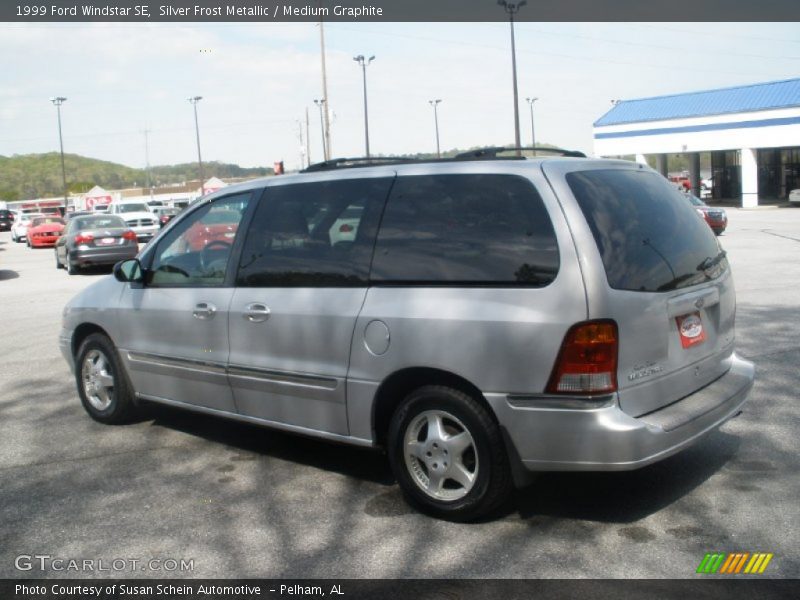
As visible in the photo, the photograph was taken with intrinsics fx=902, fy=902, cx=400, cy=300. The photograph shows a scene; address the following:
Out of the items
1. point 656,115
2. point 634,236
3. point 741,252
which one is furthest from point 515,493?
point 656,115

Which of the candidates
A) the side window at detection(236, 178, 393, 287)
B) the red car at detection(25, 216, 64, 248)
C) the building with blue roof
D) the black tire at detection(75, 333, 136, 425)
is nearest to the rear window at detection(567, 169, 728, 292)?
the side window at detection(236, 178, 393, 287)

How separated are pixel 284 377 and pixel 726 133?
49262mm

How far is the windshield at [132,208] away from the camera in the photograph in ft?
109

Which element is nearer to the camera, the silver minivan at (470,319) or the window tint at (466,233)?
the silver minivan at (470,319)

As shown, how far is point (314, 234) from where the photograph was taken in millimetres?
5281

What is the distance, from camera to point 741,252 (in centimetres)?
1986

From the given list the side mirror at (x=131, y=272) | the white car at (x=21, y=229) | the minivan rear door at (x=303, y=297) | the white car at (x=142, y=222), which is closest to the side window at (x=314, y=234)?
the minivan rear door at (x=303, y=297)

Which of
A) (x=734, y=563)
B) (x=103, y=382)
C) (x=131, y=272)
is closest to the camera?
(x=734, y=563)

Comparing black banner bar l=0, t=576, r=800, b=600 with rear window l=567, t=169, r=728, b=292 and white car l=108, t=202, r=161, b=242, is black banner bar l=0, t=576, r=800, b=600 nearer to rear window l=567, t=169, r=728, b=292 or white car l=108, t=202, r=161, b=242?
rear window l=567, t=169, r=728, b=292

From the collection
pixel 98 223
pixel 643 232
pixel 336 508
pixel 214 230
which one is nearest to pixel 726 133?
pixel 98 223

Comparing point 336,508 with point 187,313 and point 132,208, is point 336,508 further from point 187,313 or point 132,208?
point 132,208

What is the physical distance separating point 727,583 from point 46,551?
10.6 feet

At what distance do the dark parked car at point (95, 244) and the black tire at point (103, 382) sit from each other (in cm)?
1480

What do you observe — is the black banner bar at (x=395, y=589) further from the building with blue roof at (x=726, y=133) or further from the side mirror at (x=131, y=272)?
the building with blue roof at (x=726, y=133)
